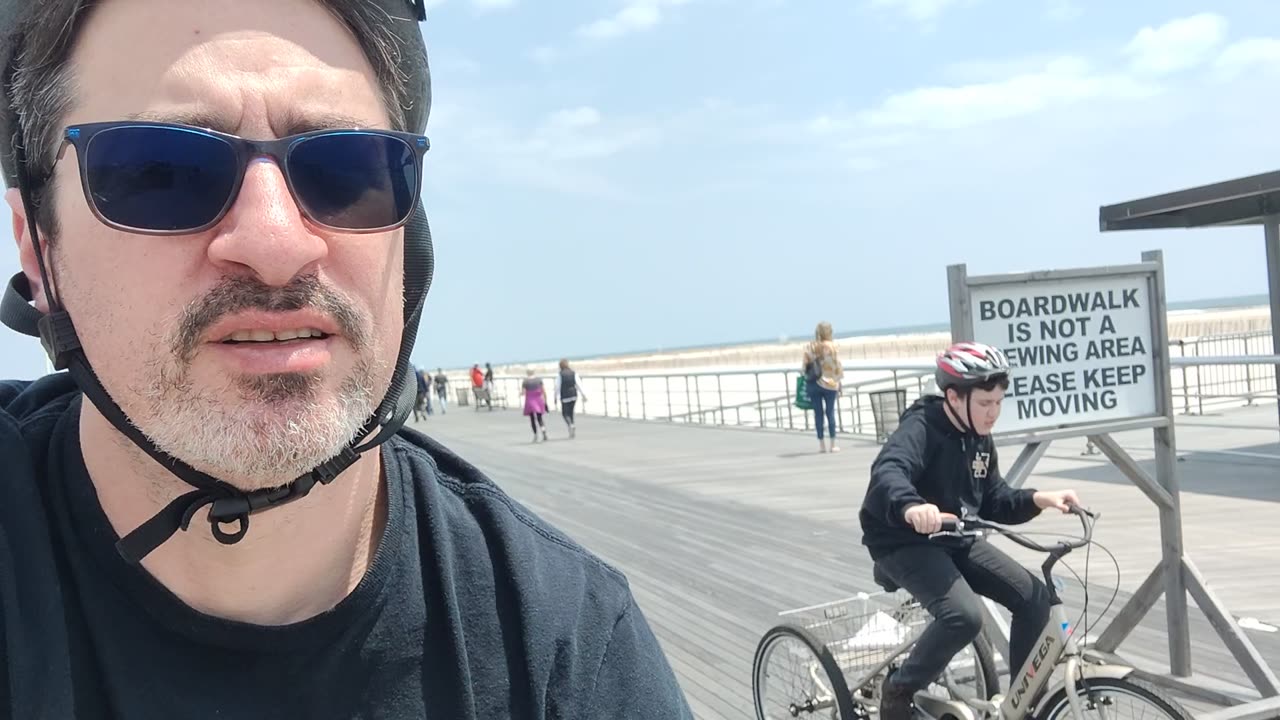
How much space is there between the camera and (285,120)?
112cm

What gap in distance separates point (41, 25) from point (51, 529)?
2.06 ft

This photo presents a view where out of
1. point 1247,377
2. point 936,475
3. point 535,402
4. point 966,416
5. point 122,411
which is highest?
point 122,411

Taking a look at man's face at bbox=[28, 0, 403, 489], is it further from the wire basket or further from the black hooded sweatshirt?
the wire basket

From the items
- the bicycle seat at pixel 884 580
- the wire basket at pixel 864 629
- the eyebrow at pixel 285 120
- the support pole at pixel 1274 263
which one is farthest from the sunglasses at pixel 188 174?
the support pole at pixel 1274 263

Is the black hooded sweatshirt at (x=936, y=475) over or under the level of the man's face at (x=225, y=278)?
under

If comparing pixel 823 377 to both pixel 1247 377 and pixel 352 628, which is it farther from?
pixel 352 628

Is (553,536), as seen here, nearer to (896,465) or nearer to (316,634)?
(316,634)

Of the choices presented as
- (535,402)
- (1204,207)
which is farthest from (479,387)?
(1204,207)

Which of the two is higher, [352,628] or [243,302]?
[243,302]

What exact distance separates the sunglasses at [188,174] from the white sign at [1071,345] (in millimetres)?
3363

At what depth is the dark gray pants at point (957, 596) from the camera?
11.4 ft

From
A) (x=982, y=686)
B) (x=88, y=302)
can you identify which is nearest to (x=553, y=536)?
(x=88, y=302)

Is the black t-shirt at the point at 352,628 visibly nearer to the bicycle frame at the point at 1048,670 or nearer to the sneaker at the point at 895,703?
the bicycle frame at the point at 1048,670

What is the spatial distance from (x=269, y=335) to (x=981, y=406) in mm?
3186
